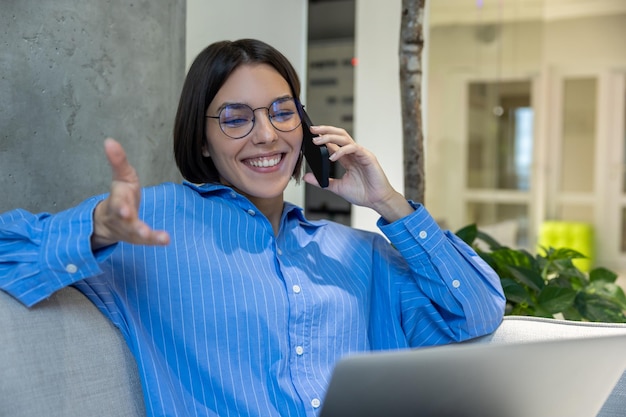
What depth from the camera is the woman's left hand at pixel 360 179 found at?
1335mm

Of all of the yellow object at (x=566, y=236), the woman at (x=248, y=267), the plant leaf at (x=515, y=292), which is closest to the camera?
the woman at (x=248, y=267)

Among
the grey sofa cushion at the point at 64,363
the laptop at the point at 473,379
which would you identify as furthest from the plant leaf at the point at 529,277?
the grey sofa cushion at the point at 64,363

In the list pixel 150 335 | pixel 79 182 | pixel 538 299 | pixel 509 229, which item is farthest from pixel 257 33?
pixel 509 229

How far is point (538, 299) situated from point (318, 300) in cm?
67

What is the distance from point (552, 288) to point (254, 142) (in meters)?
0.83

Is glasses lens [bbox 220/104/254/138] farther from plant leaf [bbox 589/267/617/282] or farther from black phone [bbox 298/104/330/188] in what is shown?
plant leaf [bbox 589/267/617/282]

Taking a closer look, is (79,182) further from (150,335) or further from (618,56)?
(618,56)

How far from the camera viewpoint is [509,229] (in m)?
5.73

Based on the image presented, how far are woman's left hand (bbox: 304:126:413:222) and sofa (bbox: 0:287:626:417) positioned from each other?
0.51 m

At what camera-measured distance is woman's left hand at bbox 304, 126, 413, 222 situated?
4.38 ft

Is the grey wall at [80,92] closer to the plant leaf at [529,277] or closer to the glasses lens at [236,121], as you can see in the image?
the glasses lens at [236,121]

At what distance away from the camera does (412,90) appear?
6.04ft

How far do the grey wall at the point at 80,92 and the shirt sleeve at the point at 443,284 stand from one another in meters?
0.66

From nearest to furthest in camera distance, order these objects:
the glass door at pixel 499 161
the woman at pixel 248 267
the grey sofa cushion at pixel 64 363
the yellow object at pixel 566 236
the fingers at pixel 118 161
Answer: the fingers at pixel 118 161 → the grey sofa cushion at pixel 64 363 → the woman at pixel 248 267 → the glass door at pixel 499 161 → the yellow object at pixel 566 236
